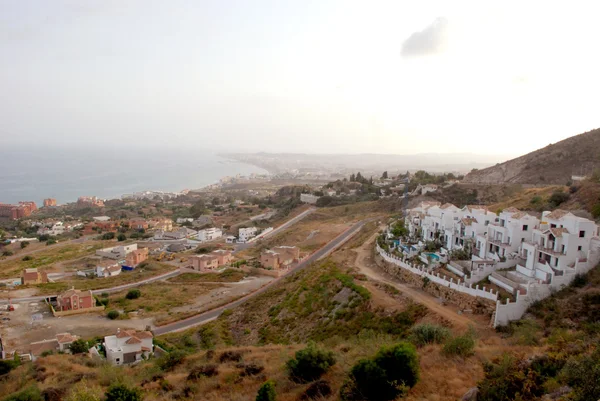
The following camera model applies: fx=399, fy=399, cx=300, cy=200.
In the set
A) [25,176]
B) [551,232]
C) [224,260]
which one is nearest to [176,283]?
[224,260]

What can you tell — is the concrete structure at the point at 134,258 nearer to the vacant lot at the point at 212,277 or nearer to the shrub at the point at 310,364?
the vacant lot at the point at 212,277

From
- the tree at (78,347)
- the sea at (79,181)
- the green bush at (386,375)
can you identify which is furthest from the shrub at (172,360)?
the sea at (79,181)

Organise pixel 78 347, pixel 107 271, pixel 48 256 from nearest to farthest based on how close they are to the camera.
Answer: pixel 78 347 < pixel 107 271 < pixel 48 256

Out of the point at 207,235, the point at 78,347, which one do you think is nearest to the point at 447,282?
the point at 78,347

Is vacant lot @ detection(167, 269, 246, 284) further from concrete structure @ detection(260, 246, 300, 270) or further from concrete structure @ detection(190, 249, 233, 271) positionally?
concrete structure @ detection(260, 246, 300, 270)

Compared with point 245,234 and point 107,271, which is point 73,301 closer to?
point 107,271

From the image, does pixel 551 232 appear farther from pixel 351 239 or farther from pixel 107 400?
pixel 351 239
